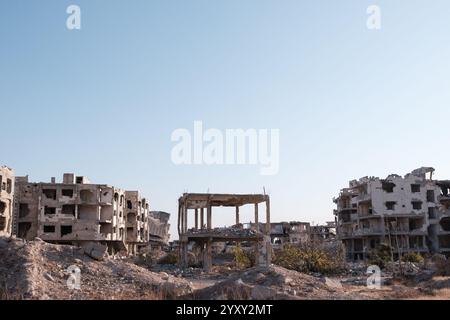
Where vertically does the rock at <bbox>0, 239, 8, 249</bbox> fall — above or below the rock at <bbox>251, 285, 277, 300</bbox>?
above

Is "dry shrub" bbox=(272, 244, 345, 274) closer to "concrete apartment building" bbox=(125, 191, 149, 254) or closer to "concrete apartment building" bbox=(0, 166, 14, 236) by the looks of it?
"concrete apartment building" bbox=(0, 166, 14, 236)

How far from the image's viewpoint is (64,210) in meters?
52.2

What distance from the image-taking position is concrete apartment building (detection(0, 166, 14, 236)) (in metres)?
43.8

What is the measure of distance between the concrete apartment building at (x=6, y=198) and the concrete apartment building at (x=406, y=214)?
122 feet

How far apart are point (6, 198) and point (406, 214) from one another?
41.7 metres

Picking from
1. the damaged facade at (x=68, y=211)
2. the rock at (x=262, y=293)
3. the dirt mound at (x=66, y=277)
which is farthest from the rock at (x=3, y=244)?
the damaged facade at (x=68, y=211)

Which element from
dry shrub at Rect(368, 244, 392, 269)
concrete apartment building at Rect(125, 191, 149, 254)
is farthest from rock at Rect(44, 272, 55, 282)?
concrete apartment building at Rect(125, 191, 149, 254)

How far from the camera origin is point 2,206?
44281 millimetres

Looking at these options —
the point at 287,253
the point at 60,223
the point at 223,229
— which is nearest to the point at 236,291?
the point at 223,229

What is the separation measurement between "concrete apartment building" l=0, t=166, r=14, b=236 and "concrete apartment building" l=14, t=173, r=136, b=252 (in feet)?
13.6

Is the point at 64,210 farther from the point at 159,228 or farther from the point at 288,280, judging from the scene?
the point at 288,280

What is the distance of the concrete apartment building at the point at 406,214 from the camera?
2279 inches

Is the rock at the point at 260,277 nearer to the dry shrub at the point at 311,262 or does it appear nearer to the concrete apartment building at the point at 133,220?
the dry shrub at the point at 311,262
